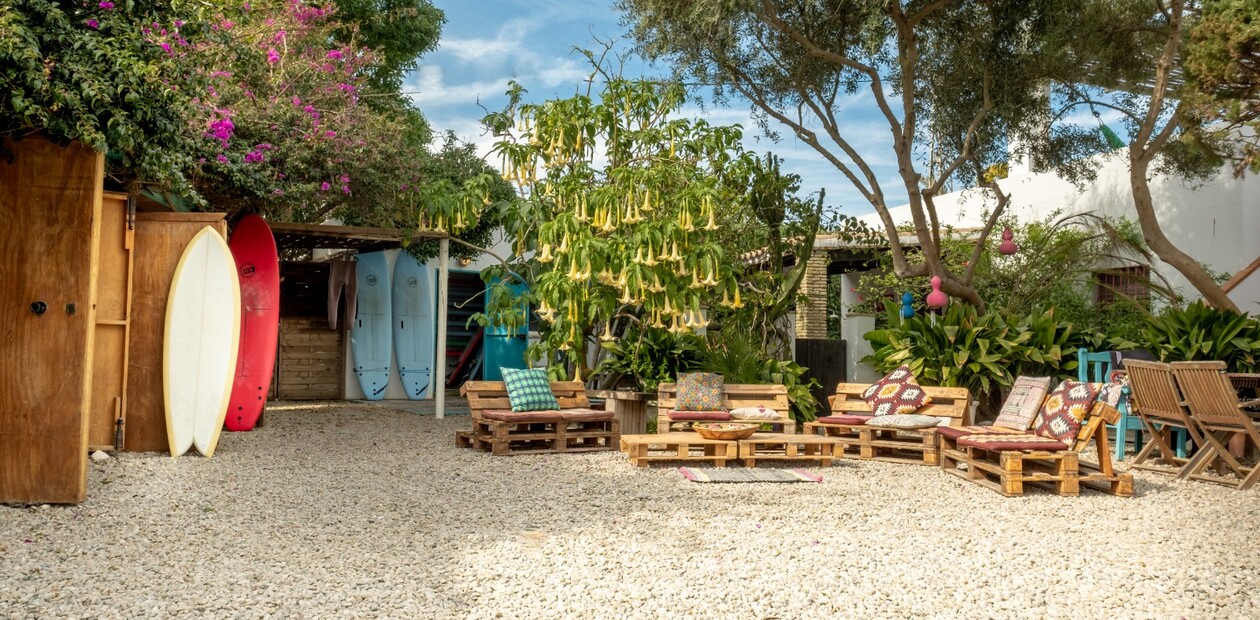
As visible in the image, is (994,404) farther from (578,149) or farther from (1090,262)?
(578,149)

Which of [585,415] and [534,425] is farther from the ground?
[585,415]

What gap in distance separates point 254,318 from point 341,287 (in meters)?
4.18

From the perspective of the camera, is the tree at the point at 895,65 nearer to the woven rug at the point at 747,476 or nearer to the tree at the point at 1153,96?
the tree at the point at 1153,96

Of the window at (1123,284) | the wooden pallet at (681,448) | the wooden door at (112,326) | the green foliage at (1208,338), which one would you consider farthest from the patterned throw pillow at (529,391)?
the window at (1123,284)

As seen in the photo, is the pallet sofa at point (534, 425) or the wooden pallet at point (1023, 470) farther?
the pallet sofa at point (534, 425)

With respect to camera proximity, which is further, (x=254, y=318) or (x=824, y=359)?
(x=824, y=359)

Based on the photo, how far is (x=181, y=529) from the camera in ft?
17.4

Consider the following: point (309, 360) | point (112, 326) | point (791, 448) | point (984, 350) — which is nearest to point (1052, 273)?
point (984, 350)

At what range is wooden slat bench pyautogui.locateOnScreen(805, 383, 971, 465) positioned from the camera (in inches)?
340

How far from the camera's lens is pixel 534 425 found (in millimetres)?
9453

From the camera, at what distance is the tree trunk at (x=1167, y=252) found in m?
10.7

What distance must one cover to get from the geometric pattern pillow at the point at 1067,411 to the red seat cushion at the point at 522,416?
388cm

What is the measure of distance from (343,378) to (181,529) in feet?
32.6

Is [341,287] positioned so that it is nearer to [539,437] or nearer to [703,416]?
[539,437]
